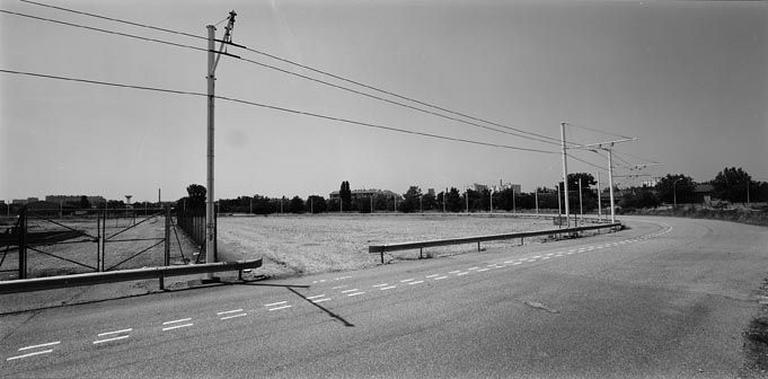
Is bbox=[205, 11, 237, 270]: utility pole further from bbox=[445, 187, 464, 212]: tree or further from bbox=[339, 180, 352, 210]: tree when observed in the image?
bbox=[339, 180, 352, 210]: tree

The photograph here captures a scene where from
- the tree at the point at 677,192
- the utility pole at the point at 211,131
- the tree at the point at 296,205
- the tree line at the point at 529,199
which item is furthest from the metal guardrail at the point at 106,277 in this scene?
the tree at the point at 677,192

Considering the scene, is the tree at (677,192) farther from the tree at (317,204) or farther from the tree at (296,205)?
the tree at (296,205)

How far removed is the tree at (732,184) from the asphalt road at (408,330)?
385 feet

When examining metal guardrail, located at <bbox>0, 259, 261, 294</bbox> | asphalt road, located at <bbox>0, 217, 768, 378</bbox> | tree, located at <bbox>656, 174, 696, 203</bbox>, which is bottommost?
asphalt road, located at <bbox>0, 217, 768, 378</bbox>

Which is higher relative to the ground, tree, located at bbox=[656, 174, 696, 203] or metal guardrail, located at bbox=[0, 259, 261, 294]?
tree, located at bbox=[656, 174, 696, 203]

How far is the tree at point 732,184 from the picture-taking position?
95.6 m

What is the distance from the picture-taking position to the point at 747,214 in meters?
43.9

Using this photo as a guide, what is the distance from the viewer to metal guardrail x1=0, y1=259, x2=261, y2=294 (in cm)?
819

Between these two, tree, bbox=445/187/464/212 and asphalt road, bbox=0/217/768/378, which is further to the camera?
tree, bbox=445/187/464/212

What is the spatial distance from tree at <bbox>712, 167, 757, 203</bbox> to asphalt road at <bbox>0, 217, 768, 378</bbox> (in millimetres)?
117437

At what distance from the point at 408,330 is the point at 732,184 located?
446 feet

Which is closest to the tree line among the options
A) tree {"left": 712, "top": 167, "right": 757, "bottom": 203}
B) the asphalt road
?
tree {"left": 712, "top": 167, "right": 757, "bottom": 203}

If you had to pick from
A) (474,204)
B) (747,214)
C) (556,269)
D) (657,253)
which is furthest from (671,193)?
(556,269)

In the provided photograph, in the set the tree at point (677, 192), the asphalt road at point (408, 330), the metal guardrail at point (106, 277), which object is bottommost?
the asphalt road at point (408, 330)
